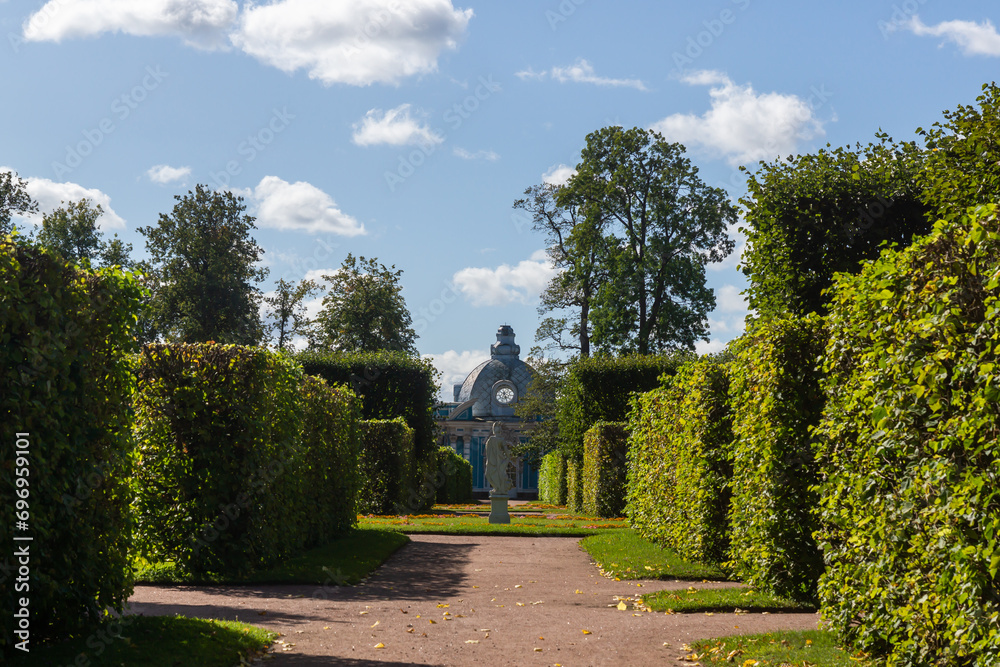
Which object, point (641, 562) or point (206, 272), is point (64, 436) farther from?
point (206, 272)

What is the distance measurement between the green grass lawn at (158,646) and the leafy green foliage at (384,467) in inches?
613

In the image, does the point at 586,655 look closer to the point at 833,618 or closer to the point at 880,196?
the point at 833,618

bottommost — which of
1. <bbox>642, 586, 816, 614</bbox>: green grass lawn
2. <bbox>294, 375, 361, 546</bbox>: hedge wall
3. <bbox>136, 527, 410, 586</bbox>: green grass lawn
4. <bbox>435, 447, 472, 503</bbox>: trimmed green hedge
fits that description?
<bbox>435, 447, 472, 503</bbox>: trimmed green hedge

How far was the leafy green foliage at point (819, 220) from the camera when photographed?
53.0 ft

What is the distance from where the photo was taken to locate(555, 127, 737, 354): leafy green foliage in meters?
35.8

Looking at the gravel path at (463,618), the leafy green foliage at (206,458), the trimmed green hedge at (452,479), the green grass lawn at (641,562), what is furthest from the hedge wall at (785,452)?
the trimmed green hedge at (452,479)

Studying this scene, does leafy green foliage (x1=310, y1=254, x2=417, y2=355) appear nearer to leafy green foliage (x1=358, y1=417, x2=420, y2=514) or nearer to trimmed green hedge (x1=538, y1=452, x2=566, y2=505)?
trimmed green hedge (x1=538, y1=452, x2=566, y2=505)

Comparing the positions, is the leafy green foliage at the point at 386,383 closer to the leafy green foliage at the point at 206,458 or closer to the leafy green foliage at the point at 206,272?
the leafy green foliage at the point at 206,272

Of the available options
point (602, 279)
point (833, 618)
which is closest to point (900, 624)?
point (833, 618)

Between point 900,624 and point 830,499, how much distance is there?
133 cm

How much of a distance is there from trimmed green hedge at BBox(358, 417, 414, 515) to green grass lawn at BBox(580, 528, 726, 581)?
27.1 feet

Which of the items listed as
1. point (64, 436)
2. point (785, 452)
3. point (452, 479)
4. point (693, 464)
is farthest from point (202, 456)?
point (452, 479)

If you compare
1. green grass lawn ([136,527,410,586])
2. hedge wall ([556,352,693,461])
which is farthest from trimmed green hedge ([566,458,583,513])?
green grass lawn ([136,527,410,586])

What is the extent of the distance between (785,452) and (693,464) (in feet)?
10.8
